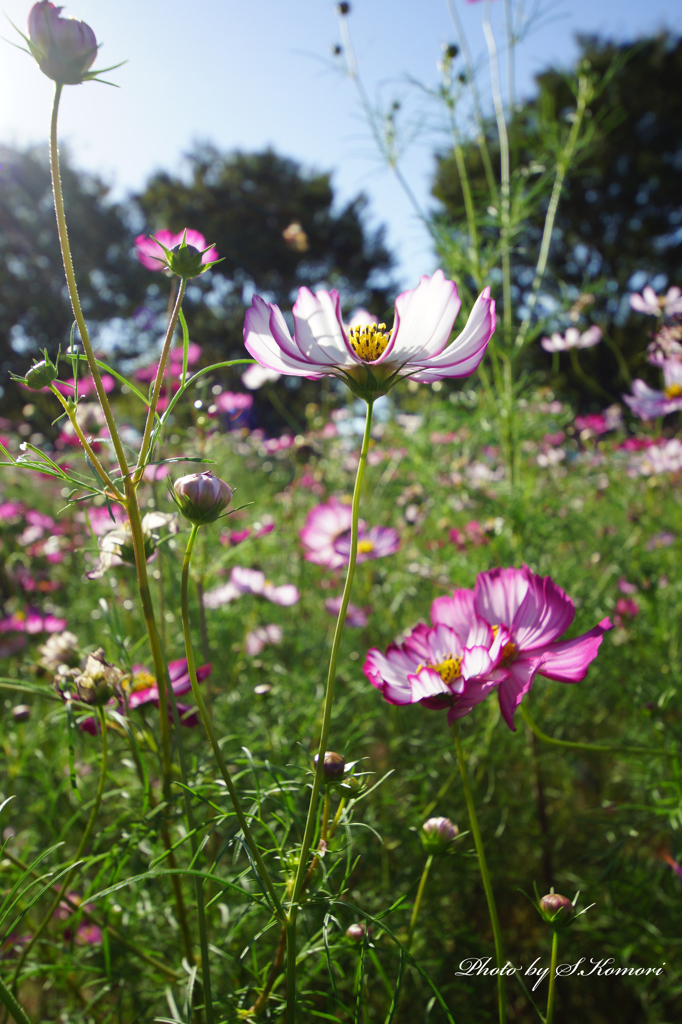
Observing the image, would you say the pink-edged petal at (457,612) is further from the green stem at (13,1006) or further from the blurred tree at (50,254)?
the blurred tree at (50,254)

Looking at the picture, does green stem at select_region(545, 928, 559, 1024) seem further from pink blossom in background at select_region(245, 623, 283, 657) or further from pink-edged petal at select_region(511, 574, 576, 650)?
pink blossom in background at select_region(245, 623, 283, 657)

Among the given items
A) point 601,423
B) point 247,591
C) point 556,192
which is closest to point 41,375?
point 247,591

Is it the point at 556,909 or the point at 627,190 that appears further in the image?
the point at 627,190

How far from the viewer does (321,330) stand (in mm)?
364

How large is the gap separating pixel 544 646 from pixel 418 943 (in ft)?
1.86

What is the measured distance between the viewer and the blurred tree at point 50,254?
10.0 m

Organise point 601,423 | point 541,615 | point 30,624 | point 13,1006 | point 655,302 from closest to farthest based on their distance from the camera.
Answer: point 13,1006 → point 541,615 → point 655,302 → point 30,624 → point 601,423

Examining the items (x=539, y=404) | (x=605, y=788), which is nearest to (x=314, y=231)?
(x=539, y=404)

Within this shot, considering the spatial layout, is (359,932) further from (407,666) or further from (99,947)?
(99,947)

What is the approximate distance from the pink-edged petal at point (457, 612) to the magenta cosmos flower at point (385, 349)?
0.64ft

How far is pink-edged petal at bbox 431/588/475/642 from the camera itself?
48 centimetres

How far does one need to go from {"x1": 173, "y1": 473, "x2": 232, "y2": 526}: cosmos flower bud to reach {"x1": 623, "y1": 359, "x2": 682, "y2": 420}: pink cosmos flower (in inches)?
38.6

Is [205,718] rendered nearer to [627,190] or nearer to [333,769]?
[333,769]

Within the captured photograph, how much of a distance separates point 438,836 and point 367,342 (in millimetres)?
353
